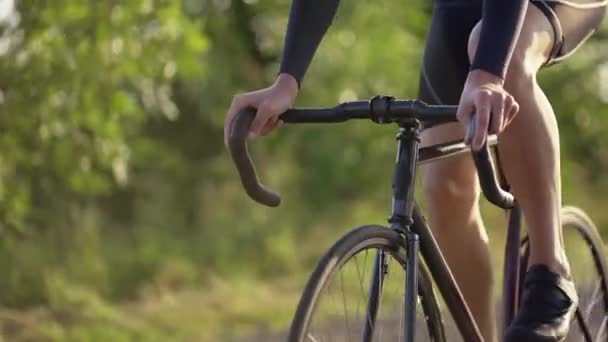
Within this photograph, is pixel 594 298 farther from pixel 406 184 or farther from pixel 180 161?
pixel 180 161

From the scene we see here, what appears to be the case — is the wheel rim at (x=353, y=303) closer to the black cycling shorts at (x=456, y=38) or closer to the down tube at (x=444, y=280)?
the down tube at (x=444, y=280)

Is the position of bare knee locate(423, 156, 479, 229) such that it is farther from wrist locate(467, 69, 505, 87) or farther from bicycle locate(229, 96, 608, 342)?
wrist locate(467, 69, 505, 87)

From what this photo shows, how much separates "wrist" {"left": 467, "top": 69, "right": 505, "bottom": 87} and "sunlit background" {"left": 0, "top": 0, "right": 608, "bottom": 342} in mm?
3297

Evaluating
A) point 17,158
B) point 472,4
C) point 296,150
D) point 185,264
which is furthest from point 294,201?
point 472,4

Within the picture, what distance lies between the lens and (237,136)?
7.60 feet

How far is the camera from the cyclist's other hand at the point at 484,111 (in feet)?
6.91

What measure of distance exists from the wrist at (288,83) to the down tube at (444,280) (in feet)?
0.96

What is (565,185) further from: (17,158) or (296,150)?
(17,158)

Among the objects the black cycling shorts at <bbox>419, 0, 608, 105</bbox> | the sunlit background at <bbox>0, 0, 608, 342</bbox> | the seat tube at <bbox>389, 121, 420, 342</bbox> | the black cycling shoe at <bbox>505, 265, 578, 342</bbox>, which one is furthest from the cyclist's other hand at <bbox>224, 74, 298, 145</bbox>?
the sunlit background at <bbox>0, 0, 608, 342</bbox>

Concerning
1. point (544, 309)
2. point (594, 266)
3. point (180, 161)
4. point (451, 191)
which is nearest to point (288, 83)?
point (451, 191)

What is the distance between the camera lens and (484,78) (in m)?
2.26

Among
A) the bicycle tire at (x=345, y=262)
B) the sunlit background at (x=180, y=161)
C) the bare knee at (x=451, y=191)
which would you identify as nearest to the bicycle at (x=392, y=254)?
the bicycle tire at (x=345, y=262)

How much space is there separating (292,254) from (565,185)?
188 centimetres

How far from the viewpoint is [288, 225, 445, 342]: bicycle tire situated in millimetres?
2033
